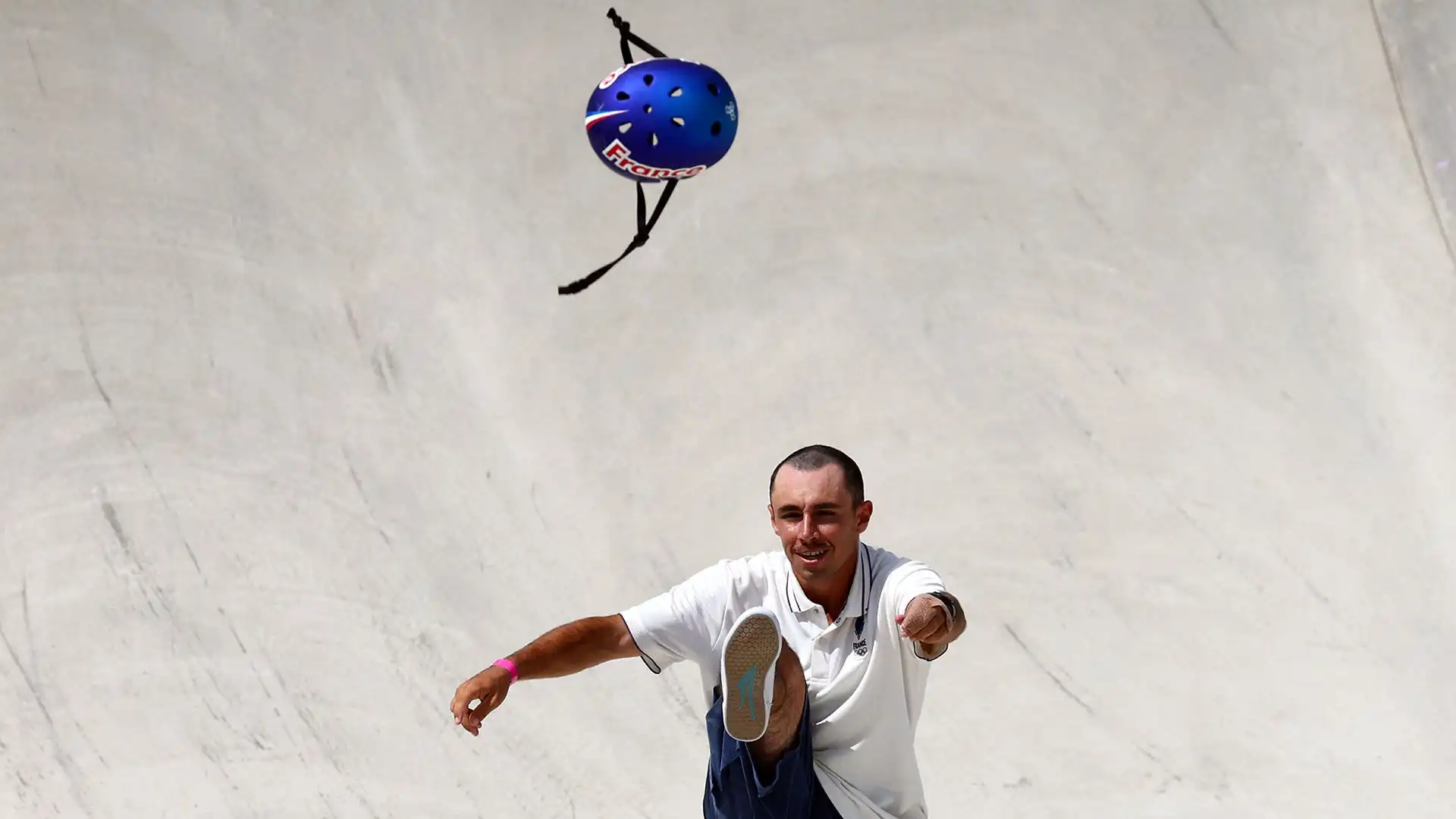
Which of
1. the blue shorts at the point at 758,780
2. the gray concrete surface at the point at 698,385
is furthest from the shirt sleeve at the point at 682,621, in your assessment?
the gray concrete surface at the point at 698,385

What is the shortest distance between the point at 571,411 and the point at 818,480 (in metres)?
2.35

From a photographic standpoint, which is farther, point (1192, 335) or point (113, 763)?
point (1192, 335)

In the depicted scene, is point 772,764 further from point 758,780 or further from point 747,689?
point 747,689

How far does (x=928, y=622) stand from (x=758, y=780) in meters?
0.46

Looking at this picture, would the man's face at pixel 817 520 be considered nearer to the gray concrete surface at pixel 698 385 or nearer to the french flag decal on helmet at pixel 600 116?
the french flag decal on helmet at pixel 600 116

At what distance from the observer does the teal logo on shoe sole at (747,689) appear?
2311 millimetres

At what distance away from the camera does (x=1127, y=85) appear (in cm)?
493

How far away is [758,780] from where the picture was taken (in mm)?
2484

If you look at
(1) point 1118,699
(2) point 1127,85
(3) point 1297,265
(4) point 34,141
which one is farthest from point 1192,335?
(4) point 34,141

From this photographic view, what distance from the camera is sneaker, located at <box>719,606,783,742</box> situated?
230 cm

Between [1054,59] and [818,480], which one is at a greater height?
[818,480]

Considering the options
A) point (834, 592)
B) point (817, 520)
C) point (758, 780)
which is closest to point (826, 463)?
point (817, 520)

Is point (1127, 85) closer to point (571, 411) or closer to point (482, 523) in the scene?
point (571, 411)

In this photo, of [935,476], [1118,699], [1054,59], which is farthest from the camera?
[1054,59]
